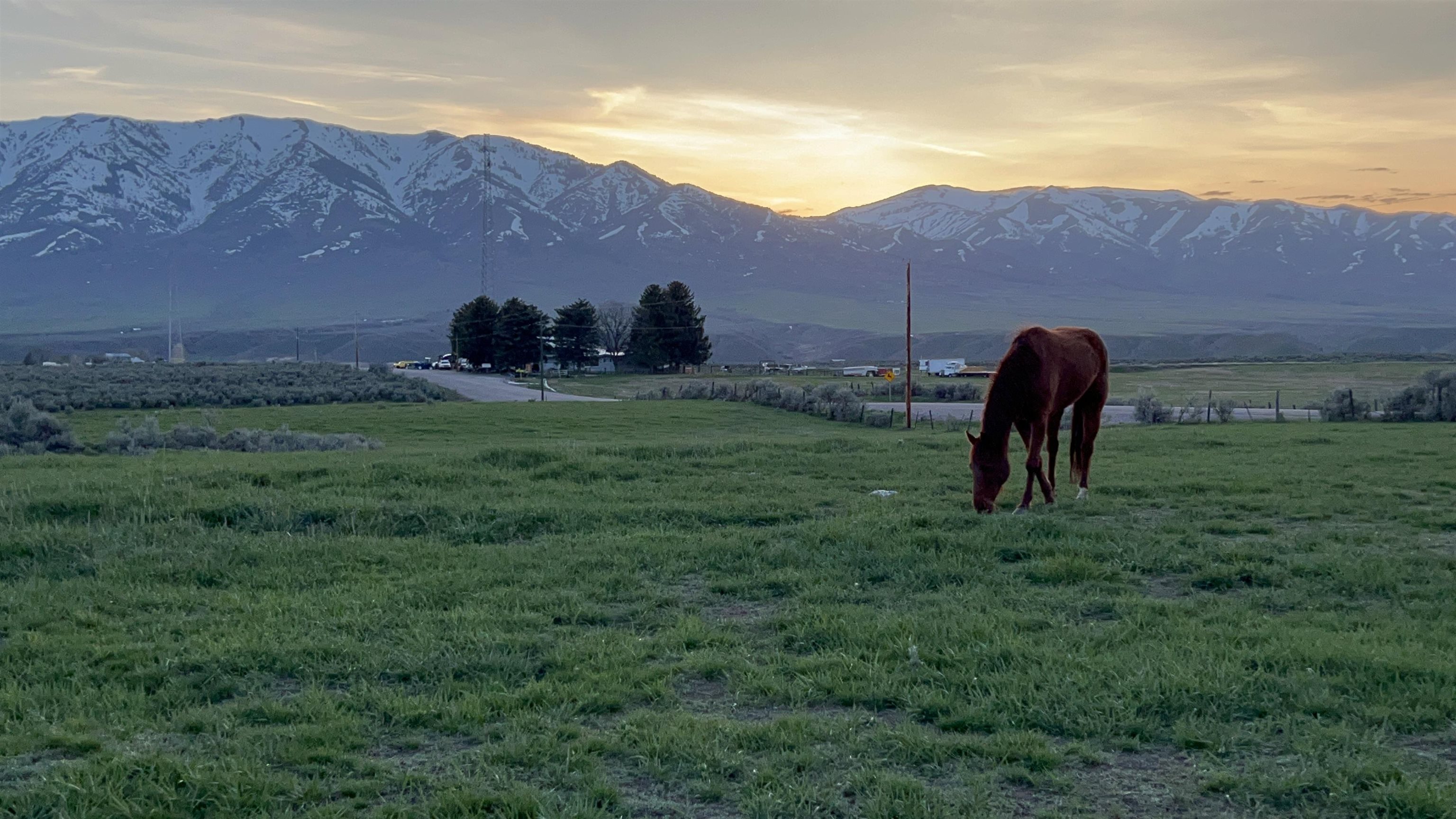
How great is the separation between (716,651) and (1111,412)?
42.3 meters

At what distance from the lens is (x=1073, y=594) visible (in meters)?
8.72

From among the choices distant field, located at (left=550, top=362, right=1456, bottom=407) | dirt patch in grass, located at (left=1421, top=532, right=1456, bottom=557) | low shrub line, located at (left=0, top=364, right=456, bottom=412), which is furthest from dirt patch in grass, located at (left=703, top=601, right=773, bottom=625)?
distant field, located at (left=550, top=362, right=1456, bottom=407)

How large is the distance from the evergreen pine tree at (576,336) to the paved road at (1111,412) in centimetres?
4695

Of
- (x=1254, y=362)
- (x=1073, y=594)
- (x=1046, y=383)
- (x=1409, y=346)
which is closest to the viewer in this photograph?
(x=1073, y=594)

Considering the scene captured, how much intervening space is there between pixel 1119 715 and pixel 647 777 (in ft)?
9.10

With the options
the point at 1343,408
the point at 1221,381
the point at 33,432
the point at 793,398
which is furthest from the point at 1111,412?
the point at 33,432

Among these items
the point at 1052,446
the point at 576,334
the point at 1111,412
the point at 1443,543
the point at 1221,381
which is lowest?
the point at 1111,412

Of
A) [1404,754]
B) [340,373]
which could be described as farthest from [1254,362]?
[1404,754]

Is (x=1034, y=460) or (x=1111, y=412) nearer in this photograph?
(x=1034, y=460)

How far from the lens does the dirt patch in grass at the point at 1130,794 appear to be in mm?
4945

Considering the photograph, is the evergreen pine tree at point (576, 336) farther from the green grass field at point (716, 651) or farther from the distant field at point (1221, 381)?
the green grass field at point (716, 651)

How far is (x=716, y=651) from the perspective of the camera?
7.34 meters

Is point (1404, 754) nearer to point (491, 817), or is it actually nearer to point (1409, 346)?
point (491, 817)

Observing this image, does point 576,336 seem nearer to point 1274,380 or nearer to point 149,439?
point 1274,380
